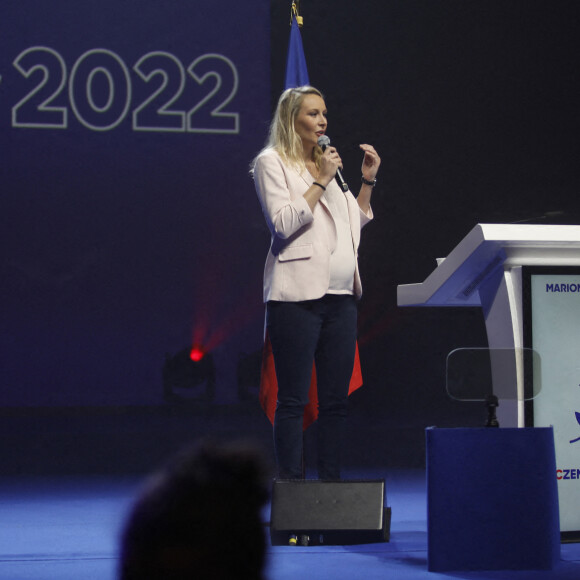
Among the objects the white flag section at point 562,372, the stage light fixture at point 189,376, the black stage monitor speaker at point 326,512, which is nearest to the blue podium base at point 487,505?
the white flag section at point 562,372

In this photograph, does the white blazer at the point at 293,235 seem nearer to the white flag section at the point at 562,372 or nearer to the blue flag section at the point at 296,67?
the white flag section at the point at 562,372

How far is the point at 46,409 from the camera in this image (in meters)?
6.29

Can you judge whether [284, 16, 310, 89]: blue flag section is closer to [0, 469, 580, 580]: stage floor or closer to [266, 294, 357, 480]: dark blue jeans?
[266, 294, 357, 480]: dark blue jeans

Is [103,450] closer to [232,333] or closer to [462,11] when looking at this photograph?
[232,333]

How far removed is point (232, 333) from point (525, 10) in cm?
338

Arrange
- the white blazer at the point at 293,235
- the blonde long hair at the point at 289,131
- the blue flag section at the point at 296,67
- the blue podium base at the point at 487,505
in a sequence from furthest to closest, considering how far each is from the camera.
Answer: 1. the blue flag section at the point at 296,67
2. the blonde long hair at the point at 289,131
3. the white blazer at the point at 293,235
4. the blue podium base at the point at 487,505

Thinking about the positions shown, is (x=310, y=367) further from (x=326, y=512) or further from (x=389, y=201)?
(x=389, y=201)

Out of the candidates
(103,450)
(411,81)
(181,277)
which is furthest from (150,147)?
(103,450)

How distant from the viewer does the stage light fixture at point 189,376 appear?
6.37 meters

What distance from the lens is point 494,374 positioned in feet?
6.26

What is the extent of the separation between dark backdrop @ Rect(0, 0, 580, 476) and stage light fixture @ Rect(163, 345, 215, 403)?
0.32ft

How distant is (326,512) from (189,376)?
4.50 meters

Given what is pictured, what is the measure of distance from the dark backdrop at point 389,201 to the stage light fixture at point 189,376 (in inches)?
3.9

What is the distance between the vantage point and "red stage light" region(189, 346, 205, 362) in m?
6.50
